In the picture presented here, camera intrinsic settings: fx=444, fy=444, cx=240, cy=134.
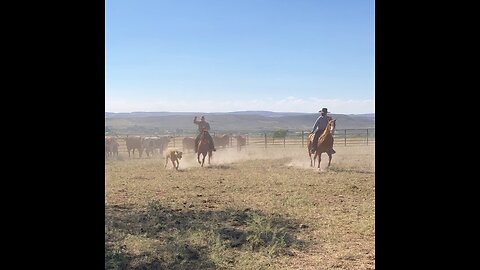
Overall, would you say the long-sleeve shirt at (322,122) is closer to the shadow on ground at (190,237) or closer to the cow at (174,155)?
the cow at (174,155)

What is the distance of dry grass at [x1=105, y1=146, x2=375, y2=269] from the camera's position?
3.35m

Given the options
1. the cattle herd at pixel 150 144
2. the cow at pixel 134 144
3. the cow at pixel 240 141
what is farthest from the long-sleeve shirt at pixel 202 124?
the cow at pixel 134 144

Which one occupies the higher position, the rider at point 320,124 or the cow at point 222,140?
the rider at point 320,124

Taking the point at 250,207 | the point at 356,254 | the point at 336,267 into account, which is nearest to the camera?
the point at 336,267

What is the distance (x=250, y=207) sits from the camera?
5.12 m

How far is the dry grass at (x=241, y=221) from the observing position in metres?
3.35

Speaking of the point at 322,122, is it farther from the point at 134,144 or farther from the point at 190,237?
the point at 134,144

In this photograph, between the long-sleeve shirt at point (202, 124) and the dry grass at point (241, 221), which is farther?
the long-sleeve shirt at point (202, 124)

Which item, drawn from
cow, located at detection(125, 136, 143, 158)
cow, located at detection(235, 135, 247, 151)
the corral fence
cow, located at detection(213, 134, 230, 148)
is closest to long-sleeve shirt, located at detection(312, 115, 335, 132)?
the corral fence
